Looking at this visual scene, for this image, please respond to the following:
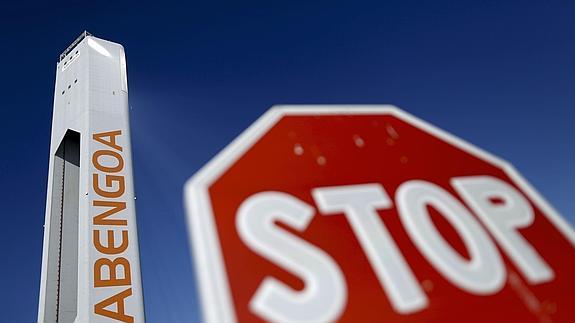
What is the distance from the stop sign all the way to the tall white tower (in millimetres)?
11525

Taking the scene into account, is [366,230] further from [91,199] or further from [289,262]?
[91,199]

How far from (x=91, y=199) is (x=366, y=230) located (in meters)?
13.0

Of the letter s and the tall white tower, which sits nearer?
the letter s

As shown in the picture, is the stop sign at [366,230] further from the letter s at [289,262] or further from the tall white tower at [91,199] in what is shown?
the tall white tower at [91,199]

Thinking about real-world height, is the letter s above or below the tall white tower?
below

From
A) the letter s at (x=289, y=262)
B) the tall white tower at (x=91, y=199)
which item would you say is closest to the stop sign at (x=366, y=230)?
the letter s at (x=289, y=262)

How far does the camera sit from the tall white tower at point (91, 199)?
11523 mm

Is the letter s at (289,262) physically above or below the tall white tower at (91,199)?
below

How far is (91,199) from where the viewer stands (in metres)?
12.6

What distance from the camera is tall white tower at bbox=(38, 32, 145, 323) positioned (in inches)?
454

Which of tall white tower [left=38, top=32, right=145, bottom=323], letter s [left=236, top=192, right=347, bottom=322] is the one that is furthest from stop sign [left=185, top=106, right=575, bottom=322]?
tall white tower [left=38, top=32, right=145, bottom=323]

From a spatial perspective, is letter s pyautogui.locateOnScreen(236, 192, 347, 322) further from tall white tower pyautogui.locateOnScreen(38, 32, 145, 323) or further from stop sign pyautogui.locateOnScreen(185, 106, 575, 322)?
tall white tower pyautogui.locateOnScreen(38, 32, 145, 323)

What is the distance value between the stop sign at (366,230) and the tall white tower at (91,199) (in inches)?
454

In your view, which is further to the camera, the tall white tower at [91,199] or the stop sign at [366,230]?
the tall white tower at [91,199]
